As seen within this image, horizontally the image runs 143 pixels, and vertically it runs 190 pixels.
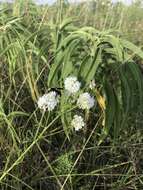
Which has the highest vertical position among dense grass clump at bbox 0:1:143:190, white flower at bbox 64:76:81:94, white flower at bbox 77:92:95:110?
white flower at bbox 64:76:81:94

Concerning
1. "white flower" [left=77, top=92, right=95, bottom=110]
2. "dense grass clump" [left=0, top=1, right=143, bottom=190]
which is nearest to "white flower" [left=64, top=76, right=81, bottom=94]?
"white flower" [left=77, top=92, right=95, bottom=110]

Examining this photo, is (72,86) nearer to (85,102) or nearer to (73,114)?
(85,102)

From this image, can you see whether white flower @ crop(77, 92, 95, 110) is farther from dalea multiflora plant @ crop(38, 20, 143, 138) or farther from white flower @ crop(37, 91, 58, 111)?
dalea multiflora plant @ crop(38, 20, 143, 138)

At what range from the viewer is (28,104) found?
216 cm

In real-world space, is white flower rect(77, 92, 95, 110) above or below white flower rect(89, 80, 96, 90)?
above

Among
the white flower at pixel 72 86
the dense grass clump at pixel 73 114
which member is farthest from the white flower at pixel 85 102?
the dense grass clump at pixel 73 114

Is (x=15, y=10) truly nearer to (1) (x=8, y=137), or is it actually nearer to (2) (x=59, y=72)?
(2) (x=59, y=72)

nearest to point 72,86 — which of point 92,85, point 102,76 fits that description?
point 92,85

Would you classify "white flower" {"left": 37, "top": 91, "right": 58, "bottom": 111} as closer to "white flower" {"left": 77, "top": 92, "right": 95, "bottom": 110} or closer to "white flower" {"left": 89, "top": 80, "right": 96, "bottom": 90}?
"white flower" {"left": 77, "top": 92, "right": 95, "bottom": 110}

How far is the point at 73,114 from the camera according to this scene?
192cm

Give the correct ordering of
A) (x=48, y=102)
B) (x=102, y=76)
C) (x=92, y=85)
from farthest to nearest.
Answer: (x=102, y=76)
(x=92, y=85)
(x=48, y=102)

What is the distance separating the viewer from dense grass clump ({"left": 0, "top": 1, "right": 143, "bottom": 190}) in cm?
186

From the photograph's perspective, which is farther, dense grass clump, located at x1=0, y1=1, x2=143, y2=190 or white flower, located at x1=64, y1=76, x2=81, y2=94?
dense grass clump, located at x1=0, y1=1, x2=143, y2=190

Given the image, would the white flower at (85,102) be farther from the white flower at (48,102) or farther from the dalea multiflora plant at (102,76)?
the dalea multiflora plant at (102,76)
